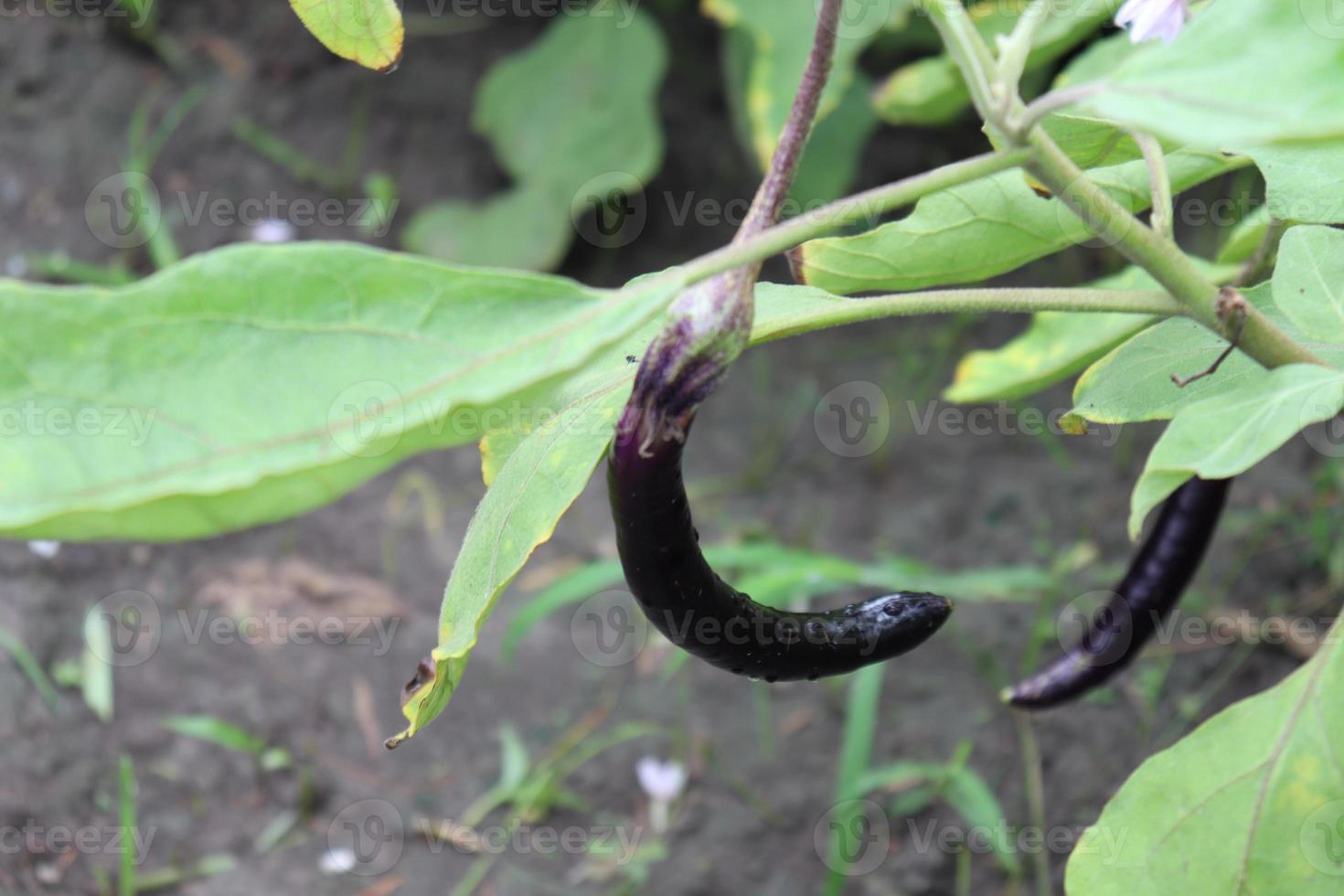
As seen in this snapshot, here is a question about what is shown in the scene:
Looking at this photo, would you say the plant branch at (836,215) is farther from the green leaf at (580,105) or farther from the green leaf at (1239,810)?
the green leaf at (580,105)

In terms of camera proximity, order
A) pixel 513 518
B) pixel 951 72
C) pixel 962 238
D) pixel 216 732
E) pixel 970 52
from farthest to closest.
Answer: pixel 951 72
pixel 216 732
pixel 962 238
pixel 513 518
pixel 970 52

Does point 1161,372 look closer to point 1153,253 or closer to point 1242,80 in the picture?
point 1153,253

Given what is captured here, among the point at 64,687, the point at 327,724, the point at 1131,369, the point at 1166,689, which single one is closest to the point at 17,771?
the point at 64,687

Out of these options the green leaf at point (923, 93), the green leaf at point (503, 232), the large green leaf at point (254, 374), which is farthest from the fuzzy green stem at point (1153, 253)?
the green leaf at point (503, 232)

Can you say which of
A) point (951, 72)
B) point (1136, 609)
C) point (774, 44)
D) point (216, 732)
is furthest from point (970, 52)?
point (774, 44)

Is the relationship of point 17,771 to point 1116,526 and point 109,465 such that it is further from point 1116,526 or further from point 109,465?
point 1116,526

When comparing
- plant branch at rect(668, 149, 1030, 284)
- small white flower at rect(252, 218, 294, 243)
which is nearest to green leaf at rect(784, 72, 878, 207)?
small white flower at rect(252, 218, 294, 243)

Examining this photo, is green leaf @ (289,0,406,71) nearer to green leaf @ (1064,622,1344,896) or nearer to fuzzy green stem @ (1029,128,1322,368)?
fuzzy green stem @ (1029,128,1322,368)

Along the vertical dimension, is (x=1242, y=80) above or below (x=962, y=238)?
above
